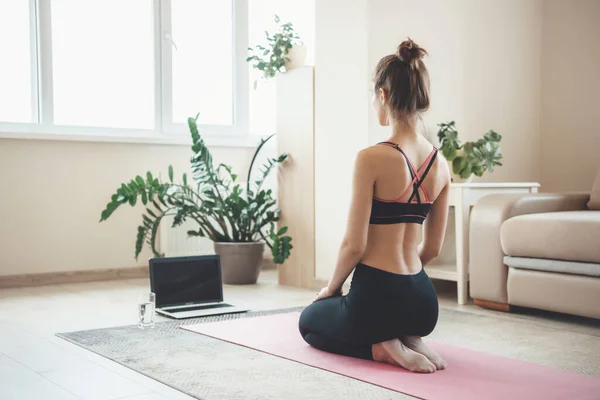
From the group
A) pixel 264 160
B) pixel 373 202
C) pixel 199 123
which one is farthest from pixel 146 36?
pixel 373 202

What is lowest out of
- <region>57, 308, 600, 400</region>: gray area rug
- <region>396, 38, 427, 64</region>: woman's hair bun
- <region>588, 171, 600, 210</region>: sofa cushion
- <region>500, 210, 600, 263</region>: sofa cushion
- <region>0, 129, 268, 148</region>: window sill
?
<region>57, 308, 600, 400</region>: gray area rug

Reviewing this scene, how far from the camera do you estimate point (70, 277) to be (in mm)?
4434

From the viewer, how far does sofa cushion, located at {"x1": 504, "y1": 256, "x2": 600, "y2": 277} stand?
287cm

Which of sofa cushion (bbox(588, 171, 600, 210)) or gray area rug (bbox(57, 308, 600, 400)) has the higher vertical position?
sofa cushion (bbox(588, 171, 600, 210))

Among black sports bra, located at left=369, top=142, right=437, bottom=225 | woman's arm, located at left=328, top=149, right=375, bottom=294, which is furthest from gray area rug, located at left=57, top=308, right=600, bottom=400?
black sports bra, located at left=369, top=142, right=437, bottom=225

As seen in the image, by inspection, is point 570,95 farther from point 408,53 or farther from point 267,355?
point 267,355

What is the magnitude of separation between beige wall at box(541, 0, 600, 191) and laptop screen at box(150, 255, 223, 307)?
7.47 ft

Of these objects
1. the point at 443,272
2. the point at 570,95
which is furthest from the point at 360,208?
the point at 570,95

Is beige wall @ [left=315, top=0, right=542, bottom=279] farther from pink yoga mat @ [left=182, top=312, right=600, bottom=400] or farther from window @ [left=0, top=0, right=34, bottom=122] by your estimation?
window @ [left=0, top=0, right=34, bottom=122]

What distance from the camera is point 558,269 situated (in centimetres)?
298

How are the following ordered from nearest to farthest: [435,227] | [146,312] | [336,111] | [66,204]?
1. [435,227]
2. [146,312]
3. [336,111]
4. [66,204]

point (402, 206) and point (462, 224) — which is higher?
point (402, 206)

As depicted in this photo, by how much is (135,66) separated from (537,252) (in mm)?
2990

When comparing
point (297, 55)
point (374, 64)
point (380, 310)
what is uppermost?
point (297, 55)
